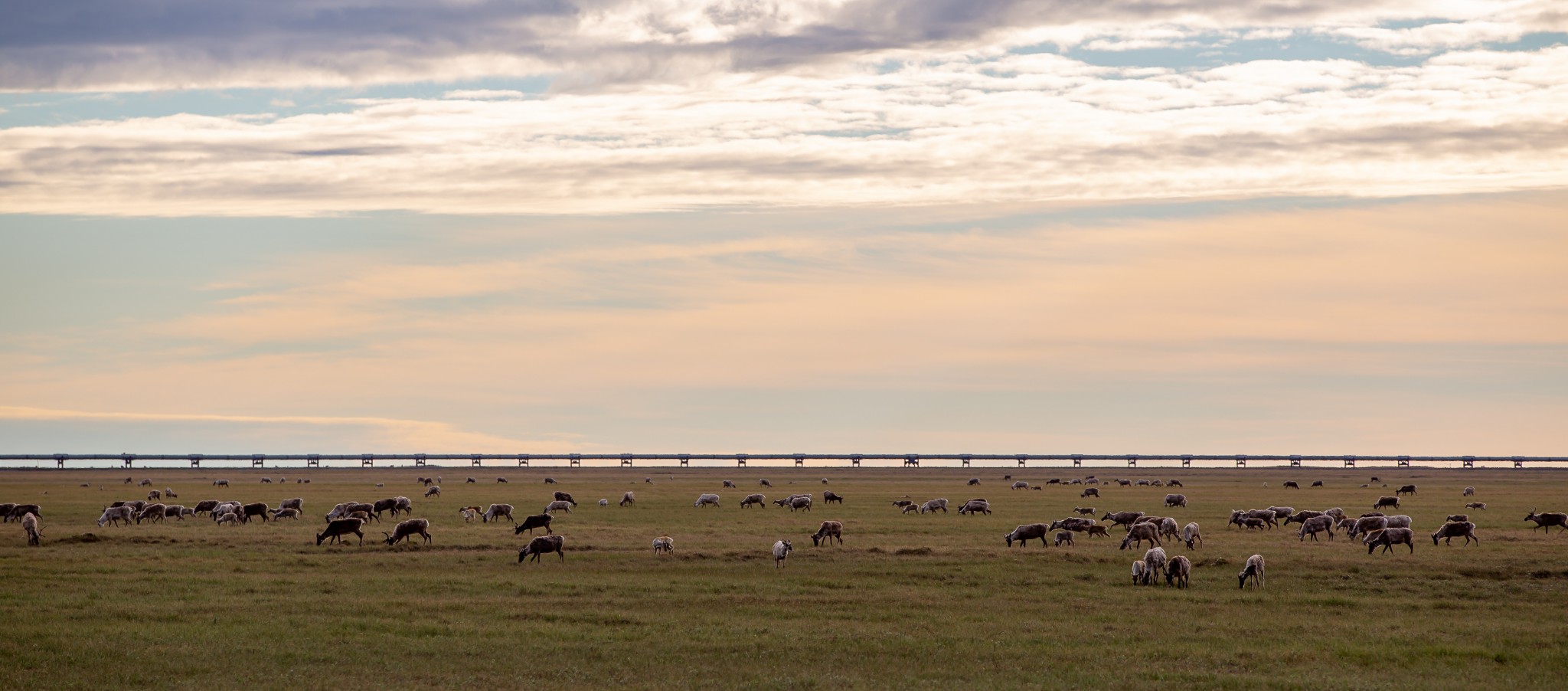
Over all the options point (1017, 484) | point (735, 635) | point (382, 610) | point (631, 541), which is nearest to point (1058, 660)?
point (735, 635)

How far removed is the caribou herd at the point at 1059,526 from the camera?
1608 inches

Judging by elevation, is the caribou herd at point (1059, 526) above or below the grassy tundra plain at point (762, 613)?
above

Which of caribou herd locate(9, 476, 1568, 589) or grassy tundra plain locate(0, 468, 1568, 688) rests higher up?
caribou herd locate(9, 476, 1568, 589)

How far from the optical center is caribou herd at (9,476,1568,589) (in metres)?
40.8

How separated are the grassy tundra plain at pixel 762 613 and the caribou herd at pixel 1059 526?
806mm

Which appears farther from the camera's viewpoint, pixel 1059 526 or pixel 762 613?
pixel 1059 526

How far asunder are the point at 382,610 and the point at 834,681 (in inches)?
A: 499

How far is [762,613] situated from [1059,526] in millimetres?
26297

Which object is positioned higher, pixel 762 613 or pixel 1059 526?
pixel 1059 526

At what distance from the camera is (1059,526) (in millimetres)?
53562

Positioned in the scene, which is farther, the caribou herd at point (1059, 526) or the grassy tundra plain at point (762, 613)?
the caribou herd at point (1059, 526)

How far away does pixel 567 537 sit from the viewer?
1928 inches

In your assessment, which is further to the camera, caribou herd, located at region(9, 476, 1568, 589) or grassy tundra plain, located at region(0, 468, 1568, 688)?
caribou herd, located at region(9, 476, 1568, 589)

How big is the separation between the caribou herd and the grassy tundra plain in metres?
0.81
